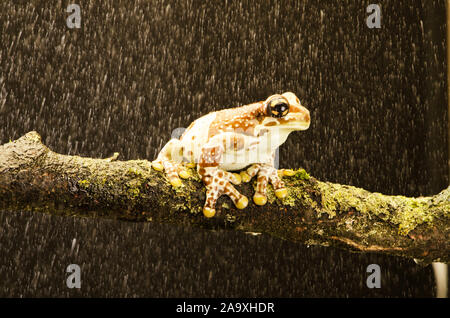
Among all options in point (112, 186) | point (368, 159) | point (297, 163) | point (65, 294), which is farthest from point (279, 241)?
point (112, 186)

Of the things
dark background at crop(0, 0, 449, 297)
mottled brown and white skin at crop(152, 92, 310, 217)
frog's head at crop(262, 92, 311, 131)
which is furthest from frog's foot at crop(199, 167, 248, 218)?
dark background at crop(0, 0, 449, 297)

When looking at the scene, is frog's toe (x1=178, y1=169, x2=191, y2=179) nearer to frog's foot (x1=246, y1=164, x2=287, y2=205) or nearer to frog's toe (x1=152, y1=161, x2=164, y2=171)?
frog's toe (x1=152, y1=161, x2=164, y2=171)

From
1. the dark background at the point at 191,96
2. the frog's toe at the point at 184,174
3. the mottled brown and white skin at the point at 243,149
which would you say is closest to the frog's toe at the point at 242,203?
the mottled brown and white skin at the point at 243,149

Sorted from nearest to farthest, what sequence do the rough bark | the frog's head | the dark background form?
the rough bark, the frog's head, the dark background

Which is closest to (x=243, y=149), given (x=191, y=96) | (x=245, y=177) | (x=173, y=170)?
(x=245, y=177)

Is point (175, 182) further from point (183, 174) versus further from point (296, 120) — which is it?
point (296, 120)
